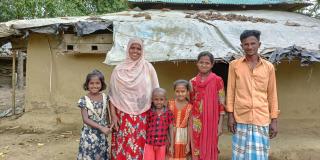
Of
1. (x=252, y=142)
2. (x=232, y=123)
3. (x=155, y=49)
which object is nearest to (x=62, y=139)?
(x=155, y=49)

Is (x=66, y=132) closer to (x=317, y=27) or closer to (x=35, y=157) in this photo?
(x=35, y=157)

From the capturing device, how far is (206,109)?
375cm

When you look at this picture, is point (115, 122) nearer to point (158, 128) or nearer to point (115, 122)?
point (115, 122)

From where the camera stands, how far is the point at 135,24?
6730 millimetres

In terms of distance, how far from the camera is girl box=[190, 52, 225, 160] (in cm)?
373

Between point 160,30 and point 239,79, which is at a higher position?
point 160,30

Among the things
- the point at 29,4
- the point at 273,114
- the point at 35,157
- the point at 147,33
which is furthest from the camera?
the point at 29,4

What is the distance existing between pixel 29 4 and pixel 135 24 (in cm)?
813

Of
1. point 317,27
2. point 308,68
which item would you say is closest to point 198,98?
point 308,68

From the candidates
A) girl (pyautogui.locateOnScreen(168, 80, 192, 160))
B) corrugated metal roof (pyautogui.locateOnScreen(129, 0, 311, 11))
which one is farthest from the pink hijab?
corrugated metal roof (pyautogui.locateOnScreen(129, 0, 311, 11))

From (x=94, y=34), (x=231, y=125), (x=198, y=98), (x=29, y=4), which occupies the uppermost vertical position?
(x=29, y=4)

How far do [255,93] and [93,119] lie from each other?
1638 mm

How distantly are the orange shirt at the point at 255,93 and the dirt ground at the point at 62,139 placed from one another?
2.17 meters

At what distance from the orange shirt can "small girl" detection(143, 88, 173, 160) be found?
0.70 meters
